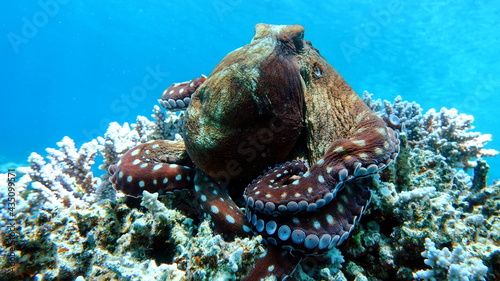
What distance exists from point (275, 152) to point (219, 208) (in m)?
0.91

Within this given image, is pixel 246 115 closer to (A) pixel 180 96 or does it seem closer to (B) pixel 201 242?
(B) pixel 201 242

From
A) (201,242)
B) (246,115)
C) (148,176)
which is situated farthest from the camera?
(148,176)

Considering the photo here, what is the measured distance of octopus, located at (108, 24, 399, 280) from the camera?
97.0 inches

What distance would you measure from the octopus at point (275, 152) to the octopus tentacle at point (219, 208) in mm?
11

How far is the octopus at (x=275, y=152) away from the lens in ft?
8.08

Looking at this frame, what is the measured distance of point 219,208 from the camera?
9.84 feet

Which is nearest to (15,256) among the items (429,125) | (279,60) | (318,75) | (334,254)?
(334,254)

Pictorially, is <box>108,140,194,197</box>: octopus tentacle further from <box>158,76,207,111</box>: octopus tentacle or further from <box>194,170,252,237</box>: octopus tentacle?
<box>158,76,207,111</box>: octopus tentacle

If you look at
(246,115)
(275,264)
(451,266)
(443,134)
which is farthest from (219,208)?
(443,134)

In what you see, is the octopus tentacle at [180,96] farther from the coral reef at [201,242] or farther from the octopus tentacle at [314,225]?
the octopus tentacle at [314,225]

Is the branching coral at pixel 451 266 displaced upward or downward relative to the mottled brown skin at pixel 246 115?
downward

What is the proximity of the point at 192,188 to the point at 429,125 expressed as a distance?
19.1 feet

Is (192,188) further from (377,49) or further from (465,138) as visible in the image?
(377,49)

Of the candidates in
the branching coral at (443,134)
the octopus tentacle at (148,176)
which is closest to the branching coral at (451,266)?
the octopus tentacle at (148,176)
